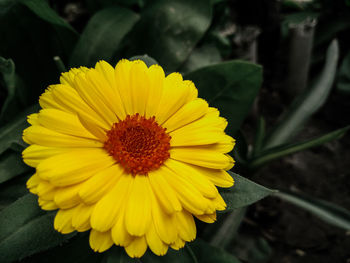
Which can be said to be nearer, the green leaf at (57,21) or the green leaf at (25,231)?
the green leaf at (25,231)

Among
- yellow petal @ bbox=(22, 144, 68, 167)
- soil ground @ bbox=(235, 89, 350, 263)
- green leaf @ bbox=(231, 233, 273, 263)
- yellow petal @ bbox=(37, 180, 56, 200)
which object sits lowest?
soil ground @ bbox=(235, 89, 350, 263)

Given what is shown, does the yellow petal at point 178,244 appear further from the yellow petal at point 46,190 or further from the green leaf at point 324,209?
the green leaf at point 324,209

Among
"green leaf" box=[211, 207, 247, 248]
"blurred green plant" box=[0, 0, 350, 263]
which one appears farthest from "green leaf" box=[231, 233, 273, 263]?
"green leaf" box=[211, 207, 247, 248]

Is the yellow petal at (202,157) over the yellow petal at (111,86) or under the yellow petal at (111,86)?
under

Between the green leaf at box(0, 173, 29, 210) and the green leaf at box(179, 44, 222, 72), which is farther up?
the green leaf at box(0, 173, 29, 210)

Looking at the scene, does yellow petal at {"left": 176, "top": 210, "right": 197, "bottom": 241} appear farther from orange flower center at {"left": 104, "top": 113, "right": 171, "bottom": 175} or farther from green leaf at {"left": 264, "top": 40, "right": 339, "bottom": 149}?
green leaf at {"left": 264, "top": 40, "right": 339, "bottom": 149}

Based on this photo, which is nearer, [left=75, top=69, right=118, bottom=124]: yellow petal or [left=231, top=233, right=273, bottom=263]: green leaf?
[left=75, top=69, right=118, bottom=124]: yellow petal

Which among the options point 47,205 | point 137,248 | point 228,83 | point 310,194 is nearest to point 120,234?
point 137,248

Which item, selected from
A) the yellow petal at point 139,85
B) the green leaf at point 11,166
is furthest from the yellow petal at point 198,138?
the green leaf at point 11,166
